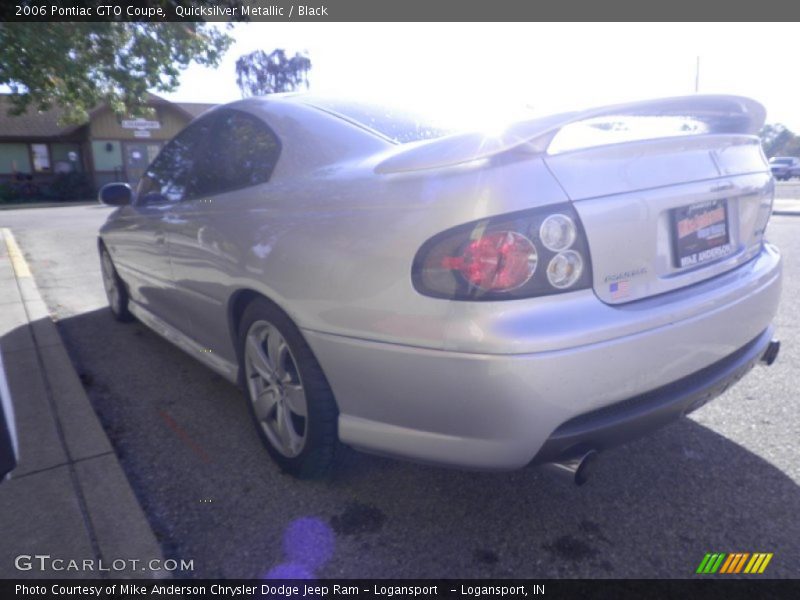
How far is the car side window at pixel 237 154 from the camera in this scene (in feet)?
9.05

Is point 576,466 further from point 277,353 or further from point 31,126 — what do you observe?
point 31,126

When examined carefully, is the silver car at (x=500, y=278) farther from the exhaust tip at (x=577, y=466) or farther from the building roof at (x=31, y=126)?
the building roof at (x=31, y=126)

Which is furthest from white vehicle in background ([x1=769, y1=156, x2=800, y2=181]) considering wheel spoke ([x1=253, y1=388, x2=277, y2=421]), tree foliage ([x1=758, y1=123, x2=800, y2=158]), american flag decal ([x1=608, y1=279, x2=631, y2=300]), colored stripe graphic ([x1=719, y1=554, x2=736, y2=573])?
wheel spoke ([x1=253, y1=388, x2=277, y2=421])

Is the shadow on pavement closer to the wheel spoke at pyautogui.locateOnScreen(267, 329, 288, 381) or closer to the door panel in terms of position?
the wheel spoke at pyautogui.locateOnScreen(267, 329, 288, 381)

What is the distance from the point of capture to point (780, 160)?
49.1 m

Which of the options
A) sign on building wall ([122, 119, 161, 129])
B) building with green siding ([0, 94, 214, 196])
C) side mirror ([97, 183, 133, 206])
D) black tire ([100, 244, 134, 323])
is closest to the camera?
side mirror ([97, 183, 133, 206])

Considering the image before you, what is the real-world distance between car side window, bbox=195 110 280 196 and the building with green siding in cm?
3397

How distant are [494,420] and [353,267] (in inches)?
26.8

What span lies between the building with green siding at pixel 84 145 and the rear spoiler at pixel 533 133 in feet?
116

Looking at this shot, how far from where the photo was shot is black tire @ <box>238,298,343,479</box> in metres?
2.30

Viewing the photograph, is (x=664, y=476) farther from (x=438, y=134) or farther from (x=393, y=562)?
(x=438, y=134)

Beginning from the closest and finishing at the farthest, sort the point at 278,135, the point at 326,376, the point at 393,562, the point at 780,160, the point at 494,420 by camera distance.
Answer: the point at 494,420
the point at 393,562
the point at 326,376
the point at 278,135
the point at 780,160

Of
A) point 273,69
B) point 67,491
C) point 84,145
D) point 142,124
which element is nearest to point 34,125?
point 84,145
